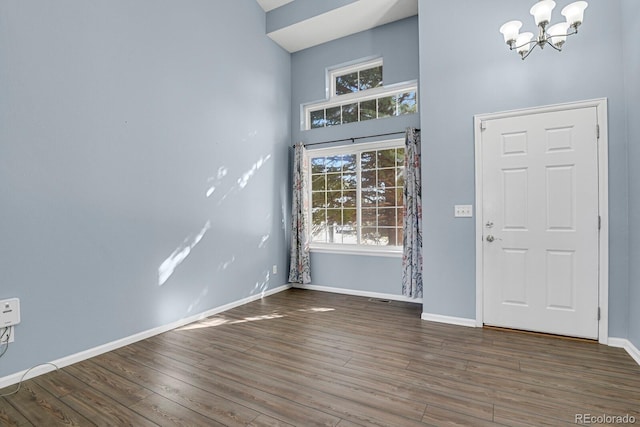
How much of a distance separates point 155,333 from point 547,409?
10.5 ft

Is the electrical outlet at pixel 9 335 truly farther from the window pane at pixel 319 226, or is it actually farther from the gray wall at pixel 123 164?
the window pane at pixel 319 226

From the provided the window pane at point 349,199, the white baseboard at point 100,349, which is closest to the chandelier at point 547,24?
the window pane at point 349,199

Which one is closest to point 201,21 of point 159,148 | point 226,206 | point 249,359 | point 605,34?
point 159,148

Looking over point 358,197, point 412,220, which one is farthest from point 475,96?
point 358,197

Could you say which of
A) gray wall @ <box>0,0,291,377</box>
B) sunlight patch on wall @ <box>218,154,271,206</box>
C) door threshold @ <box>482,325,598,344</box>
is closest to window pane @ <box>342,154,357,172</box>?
sunlight patch on wall @ <box>218,154,271,206</box>

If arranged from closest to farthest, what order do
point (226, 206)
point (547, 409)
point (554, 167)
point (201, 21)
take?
point (547, 409) → point (554, 167) → point (201, 21) → point (226, 206)

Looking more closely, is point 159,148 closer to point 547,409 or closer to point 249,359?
point 249,359

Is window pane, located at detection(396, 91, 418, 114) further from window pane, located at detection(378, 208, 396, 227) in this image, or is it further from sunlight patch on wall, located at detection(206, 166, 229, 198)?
sunlight patch on wall, located at detection(206, 166, 229, 198)

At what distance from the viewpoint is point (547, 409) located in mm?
1905

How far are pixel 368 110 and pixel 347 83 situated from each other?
23.7 inches

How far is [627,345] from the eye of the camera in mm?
2688

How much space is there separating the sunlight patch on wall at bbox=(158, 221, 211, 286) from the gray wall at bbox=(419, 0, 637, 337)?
2.55m

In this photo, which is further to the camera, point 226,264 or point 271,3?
point 271,3

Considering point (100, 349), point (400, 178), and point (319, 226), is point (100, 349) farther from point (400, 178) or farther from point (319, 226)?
point (400, 178)
